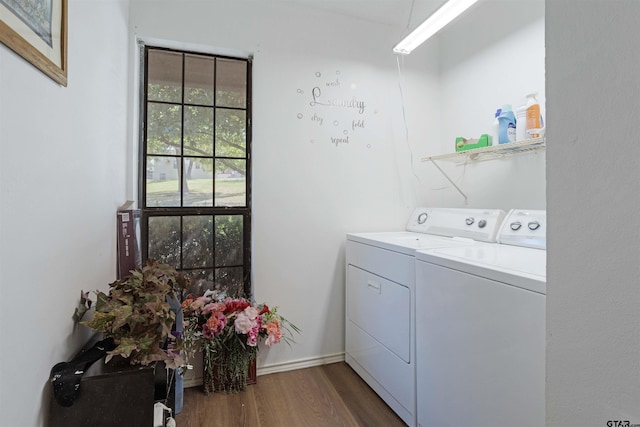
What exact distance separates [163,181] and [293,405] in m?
1.60

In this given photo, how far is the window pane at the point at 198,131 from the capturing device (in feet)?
6.89

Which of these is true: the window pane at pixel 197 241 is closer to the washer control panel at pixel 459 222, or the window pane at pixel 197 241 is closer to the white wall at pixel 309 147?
the white wall at pixel 309 147

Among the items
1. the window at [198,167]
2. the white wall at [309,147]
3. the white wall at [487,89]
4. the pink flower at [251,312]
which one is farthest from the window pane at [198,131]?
the white wall at [487,89]

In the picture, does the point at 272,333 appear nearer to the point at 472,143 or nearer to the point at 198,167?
the point at 198,167

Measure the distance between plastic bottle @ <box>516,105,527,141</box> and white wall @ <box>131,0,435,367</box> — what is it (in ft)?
2.89

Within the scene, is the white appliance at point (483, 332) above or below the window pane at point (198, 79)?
below

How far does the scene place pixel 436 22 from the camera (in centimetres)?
179

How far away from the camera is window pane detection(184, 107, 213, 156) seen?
6.89ft

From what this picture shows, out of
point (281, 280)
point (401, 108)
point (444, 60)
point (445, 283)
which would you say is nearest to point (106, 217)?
point (281, 280)

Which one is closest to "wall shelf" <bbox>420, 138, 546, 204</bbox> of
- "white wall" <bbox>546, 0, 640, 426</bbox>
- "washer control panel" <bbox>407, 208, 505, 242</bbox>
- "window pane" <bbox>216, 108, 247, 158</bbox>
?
"washer control panel" <bbox>407, 208, 505, 242</bbox>

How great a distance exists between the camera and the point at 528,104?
1.83 meters

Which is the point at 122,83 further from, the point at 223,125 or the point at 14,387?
the point at 14,387

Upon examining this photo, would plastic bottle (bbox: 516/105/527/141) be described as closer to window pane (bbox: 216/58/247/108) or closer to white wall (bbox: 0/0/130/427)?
window pane (bbox: 216/58/247/108)

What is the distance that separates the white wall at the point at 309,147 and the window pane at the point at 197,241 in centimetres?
31
